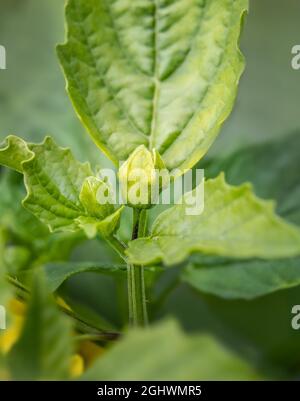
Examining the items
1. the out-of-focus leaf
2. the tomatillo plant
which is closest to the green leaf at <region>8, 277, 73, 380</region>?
the tomatillo plant

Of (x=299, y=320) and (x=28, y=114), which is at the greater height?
(x=28, y=114)

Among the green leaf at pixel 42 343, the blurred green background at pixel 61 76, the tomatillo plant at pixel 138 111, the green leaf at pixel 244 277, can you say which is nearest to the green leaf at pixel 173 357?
the green leaf at pixel 42 343

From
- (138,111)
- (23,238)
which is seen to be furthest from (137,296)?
(23,238)

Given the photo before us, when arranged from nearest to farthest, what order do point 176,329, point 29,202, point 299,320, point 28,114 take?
point 176,329 → point 29,202 → point 299,320 → point 28,114

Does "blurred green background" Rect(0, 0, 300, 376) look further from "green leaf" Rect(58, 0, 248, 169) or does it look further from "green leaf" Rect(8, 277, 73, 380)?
"green leaf" Rect(8, 277, 73, 380)

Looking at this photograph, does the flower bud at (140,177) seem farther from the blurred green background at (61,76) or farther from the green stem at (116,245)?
the blurred green background at (61,76)

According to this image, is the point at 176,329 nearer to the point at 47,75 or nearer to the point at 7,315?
the point at 7,315
